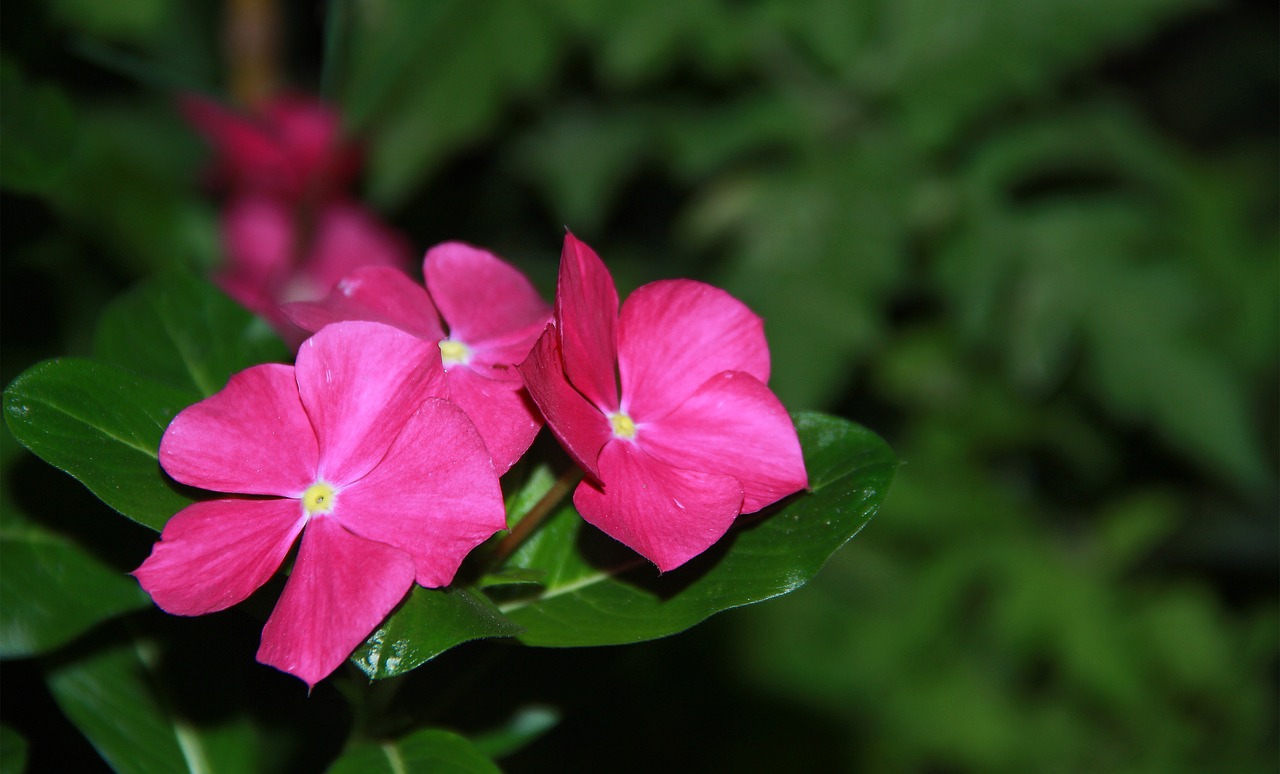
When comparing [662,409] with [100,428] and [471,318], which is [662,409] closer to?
[471,318]

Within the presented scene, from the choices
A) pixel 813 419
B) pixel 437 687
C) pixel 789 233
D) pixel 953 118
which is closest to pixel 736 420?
pixel 813 419

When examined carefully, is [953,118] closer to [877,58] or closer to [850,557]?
[877,58]

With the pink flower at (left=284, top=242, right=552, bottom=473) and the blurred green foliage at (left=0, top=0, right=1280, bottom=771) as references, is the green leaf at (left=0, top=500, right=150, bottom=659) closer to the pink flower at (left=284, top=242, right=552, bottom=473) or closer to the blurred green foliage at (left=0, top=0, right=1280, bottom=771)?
the pink flower at (left=284, top=242, right=552, bottom=473)

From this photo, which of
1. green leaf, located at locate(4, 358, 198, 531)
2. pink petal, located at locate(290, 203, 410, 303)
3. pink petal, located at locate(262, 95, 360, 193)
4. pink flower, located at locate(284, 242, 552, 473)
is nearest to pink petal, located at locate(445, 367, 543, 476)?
pink flower, located at locate(284, 242, 552, 473)

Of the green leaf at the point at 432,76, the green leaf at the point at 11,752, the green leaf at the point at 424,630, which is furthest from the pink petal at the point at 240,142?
the green leaf at the point at 424,630

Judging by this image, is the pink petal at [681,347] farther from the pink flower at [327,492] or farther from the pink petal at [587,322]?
the pink flower at [327,492]

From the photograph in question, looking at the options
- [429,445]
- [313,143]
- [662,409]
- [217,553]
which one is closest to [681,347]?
[662,409]

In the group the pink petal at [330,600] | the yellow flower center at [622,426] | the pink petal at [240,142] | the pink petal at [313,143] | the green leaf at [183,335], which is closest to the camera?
the pink petal at [330,600]
